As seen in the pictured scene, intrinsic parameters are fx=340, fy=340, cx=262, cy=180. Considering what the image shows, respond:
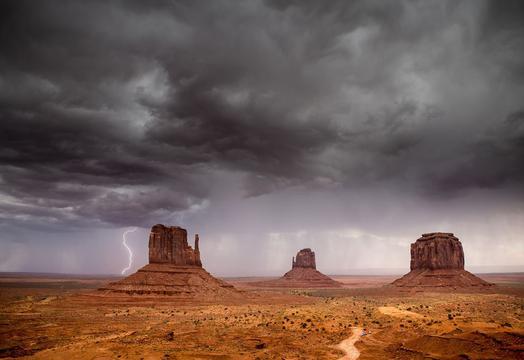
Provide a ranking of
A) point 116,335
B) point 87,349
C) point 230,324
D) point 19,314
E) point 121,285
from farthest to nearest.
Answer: point 121,285, point 19,314, point 230,324, point 116,335, point 87,349

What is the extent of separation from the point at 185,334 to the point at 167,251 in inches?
2501

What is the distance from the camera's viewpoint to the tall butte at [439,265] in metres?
115

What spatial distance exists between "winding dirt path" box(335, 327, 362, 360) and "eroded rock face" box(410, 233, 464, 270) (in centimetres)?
10060

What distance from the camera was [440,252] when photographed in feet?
406

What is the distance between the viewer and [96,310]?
66.6 meters

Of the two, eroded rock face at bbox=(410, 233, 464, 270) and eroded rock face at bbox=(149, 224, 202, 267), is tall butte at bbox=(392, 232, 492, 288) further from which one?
eroded rock face at bbox=(149, 224, 202, 267)

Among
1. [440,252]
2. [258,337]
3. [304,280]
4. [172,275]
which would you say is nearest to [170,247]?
[172,275]

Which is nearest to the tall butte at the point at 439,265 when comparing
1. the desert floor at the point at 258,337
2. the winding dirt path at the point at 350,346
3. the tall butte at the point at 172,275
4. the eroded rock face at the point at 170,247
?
the desert floor at the point at 258,337

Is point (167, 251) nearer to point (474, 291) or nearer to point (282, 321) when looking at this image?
point (282, 321)

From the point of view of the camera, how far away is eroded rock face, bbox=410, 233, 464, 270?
123 metres

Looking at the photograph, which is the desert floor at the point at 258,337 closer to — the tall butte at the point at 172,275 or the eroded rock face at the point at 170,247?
the tall butte at the point at 172,275

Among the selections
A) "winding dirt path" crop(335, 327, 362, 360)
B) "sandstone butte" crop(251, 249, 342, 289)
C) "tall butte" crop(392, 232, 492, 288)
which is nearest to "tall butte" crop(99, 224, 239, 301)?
"winding dirt path" crop(335, 327, 362, 360)

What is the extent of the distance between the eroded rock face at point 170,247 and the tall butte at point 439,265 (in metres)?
75.5

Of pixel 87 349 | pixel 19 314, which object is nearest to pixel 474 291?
pixel 87 349
